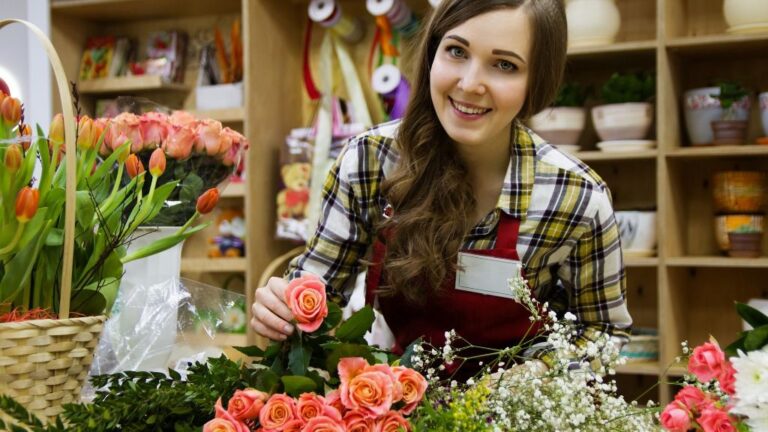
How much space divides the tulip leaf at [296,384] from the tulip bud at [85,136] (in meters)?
0.38

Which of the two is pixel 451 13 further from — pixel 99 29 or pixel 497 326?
pixel 99 29

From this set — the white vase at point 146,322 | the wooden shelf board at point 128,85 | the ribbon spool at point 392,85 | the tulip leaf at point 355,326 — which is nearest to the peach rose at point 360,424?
the tulip leaf at point 355,326

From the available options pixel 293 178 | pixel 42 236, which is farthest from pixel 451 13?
pixel 293 178

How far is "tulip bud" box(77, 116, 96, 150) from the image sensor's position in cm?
90

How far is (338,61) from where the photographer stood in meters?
2.97

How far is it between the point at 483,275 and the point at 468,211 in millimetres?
111

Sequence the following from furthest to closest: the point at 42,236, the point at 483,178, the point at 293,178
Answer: the point at 293,178 < the point at 483,178 < the point at 42,236

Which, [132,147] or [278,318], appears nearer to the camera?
[278,318]

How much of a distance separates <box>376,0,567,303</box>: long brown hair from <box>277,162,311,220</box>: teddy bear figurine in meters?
1.46

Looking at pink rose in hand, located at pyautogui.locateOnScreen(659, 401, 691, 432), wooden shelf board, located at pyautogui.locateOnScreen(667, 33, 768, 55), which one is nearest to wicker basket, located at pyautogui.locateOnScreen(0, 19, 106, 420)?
pink rose in hand, located at pyautogui.locateOnScreen(659, 401, 691, 432)

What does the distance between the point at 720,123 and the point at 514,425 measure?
1920 millimetres

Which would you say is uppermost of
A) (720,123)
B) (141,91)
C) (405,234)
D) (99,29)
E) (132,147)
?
(99,29)

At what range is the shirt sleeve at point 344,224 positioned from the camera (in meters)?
1.36

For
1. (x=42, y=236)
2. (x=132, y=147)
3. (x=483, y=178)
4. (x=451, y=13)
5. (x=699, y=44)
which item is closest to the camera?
(x=42, y=236)
